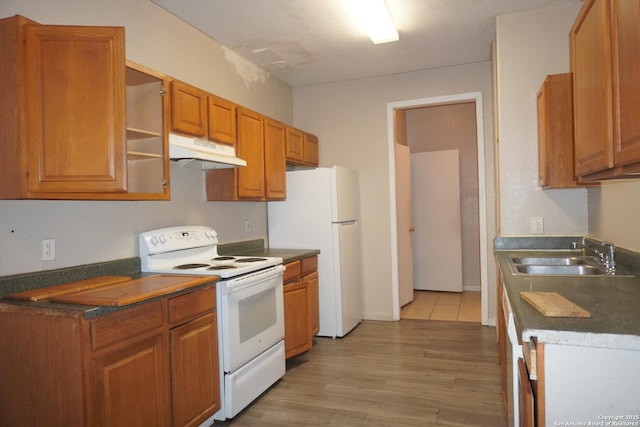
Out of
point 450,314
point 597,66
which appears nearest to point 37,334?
point 597,66

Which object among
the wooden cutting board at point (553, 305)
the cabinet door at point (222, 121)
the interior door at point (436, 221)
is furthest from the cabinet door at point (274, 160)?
the interior door at point (436, 221)

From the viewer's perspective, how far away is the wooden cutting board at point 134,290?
1.82 meters

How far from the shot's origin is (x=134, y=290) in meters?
2.03

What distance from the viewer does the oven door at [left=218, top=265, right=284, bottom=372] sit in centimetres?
250

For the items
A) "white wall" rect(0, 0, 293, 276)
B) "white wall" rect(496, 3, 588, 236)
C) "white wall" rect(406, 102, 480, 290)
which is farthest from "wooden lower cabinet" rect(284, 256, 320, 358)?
"white wall" rect(406, 102, 480, 290)

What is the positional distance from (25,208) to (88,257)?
43 cm

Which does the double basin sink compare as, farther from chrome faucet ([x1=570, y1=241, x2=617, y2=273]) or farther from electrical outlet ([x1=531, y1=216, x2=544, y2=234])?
electrical outlet ([x1=531, y1=216, x2=544, y2=234])

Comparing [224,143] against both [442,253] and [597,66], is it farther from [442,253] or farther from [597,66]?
[442,253]

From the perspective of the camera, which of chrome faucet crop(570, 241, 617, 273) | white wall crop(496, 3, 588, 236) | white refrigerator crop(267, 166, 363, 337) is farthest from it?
white refrigerator crop(267, 166, 363, 337)

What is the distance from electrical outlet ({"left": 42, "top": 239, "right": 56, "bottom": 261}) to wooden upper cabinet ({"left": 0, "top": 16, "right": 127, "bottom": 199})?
35 cm

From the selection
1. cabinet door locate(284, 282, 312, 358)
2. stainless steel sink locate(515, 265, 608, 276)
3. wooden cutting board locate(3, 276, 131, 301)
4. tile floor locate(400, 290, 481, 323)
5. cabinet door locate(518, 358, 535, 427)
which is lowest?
tile floor locate(400, 290, 481, 323)

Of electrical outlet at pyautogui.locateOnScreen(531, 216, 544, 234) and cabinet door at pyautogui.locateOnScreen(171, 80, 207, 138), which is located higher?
cabinet door at pyautogui.locateOnScreen(171, 80, 207, 138)

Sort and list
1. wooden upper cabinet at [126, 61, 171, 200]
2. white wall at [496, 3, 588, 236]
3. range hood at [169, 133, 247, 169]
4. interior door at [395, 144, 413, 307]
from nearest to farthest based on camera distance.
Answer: wooden upper cabinet at [126, 61, 171, 200], range hood at [169, 133, 247, 169], white wall at [496, 3, 588, 236], interior door at [395, 144, 413, 307]

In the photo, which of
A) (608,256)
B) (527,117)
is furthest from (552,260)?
(527,117)
